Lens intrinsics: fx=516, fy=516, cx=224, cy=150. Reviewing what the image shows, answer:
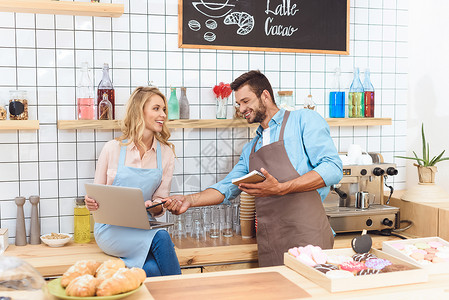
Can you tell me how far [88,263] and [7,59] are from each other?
183 centimetres

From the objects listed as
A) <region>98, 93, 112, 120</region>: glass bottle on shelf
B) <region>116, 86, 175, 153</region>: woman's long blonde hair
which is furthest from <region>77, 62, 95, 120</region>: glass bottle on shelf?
<region>116, 86, 175, 153</region>: woman's long blonde hair

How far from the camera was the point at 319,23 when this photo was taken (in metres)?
3.61

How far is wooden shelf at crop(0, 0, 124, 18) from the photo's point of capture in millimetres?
2693

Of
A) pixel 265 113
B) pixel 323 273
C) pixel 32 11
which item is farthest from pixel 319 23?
pixel 323 273

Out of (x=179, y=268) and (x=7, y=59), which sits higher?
(x=7, y=59)

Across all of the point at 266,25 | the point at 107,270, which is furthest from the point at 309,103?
the point at 107,270

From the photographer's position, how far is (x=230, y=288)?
173 centimetres

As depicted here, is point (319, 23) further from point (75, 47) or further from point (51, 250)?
point (51, 250)

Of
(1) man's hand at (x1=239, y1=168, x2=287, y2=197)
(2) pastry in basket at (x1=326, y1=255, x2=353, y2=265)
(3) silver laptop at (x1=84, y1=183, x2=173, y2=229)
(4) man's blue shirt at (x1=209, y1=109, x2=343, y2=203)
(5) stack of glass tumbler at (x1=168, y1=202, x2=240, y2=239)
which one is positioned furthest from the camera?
(5) stack of glass tumbler at (x1=168, y1=202, x2=240, y2=239)

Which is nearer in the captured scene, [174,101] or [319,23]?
[174,101]

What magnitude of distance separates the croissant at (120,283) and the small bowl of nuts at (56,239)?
1.52m


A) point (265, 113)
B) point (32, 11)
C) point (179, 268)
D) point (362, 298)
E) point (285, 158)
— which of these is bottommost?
point (179, 268)

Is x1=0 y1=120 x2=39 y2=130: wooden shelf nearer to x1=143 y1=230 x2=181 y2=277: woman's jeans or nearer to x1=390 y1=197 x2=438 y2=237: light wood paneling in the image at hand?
x1=143 y1=230 x2=181 y2=277: woman's jeans

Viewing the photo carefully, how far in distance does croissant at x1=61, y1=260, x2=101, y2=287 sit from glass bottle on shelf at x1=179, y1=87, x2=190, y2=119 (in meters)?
1.67
